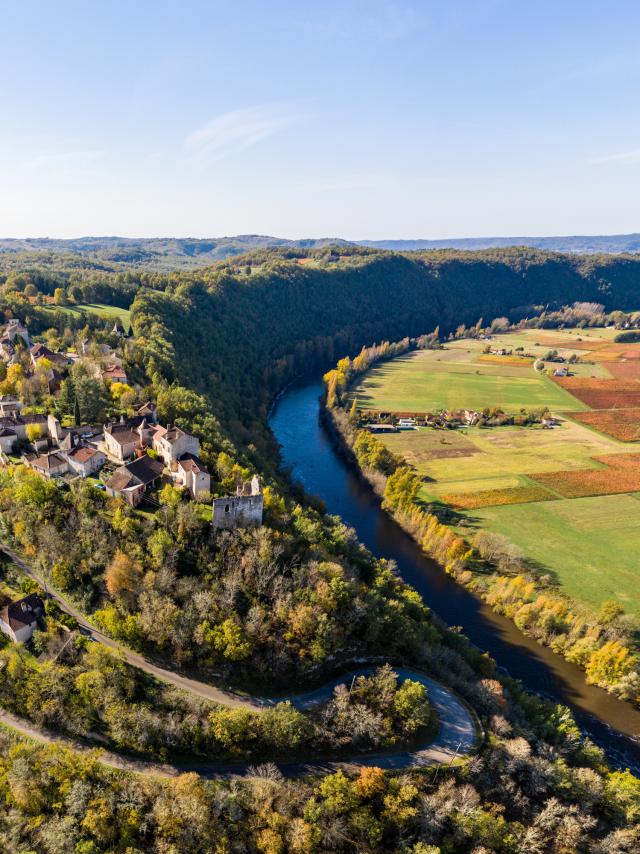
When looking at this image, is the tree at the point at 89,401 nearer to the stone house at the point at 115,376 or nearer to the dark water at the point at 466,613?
the stone house at the point at 115,376

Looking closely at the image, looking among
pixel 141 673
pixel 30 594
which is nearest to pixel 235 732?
pixel 141 673

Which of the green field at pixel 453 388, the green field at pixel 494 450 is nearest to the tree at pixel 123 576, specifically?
the green field at pixel 494 450

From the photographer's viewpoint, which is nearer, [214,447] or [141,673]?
[141,673]

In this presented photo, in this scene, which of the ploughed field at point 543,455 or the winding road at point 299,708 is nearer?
the winding road at point 299,708

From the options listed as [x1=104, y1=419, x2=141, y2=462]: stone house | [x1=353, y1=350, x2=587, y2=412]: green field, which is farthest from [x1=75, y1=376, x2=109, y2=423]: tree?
[x1=353, y1=350, x2=587, y2=412]: green field

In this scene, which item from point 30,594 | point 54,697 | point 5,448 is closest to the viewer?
point 54,697

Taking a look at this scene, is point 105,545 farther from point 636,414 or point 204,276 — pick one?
point 204,276
